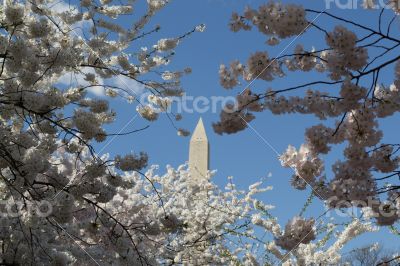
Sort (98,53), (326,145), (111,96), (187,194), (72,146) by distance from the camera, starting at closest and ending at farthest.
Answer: (326,145) → (72,146) → (98,53) → (111,96) → (187,194)

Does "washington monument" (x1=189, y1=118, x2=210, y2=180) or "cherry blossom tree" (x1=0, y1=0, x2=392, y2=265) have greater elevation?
"washington monument" (x1=189, y1=118, x2=210, y2=180)

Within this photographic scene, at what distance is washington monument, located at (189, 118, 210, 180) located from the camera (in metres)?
15.3

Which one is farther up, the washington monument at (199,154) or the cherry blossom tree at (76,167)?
the washington monument at (199,154)

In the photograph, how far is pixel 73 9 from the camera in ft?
25.2

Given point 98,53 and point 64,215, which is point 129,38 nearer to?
point 98,53

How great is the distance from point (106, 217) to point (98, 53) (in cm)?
264

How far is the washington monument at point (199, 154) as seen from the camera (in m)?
15.3

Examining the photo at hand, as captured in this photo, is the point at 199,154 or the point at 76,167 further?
the point at 199,154

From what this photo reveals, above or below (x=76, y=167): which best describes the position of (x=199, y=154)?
above

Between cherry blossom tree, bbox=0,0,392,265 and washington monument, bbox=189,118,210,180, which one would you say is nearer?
cherry blossom tree, bbox=0,0,392,265

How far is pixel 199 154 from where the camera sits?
1569cm

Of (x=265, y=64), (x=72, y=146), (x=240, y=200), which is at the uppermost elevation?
(x=240, y=200)

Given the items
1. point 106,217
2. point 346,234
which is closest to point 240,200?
point 346,234

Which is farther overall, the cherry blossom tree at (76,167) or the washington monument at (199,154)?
the washington monument at (199,154)
